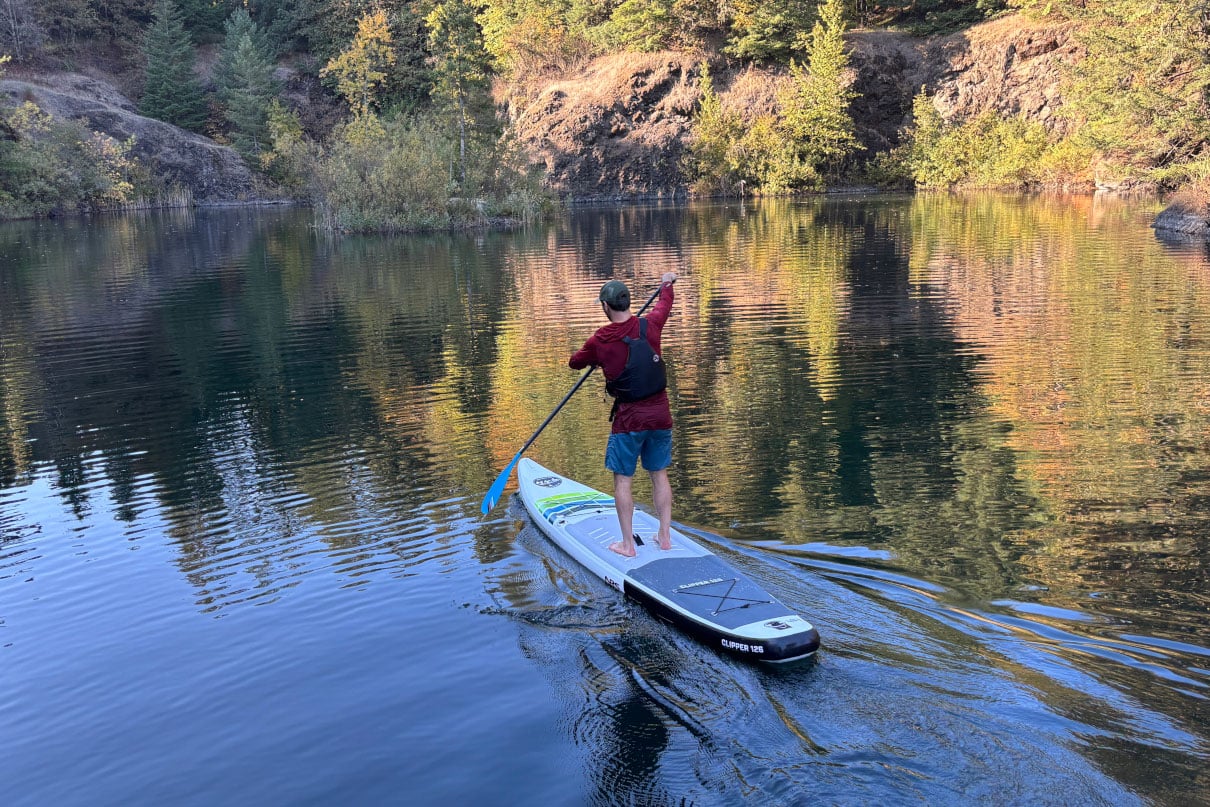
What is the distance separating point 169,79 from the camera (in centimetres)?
6588

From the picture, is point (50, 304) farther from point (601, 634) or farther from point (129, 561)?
point (601, 634)

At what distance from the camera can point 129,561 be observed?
831 centimetres

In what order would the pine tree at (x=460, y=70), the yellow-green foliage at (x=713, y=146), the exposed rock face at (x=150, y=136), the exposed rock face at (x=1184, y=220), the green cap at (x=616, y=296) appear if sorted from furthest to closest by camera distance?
the exposed rock face at (x=150, y=136) < the yellow-green foliage at (x=713, y=146) < the pine tree at (x=460, y=70) < the exposed rock face at (x=1184, y=220) < the green cap at (x=616, y=296)

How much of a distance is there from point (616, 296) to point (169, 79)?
69.6 meters

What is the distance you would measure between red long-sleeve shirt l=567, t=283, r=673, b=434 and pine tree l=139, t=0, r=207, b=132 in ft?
225

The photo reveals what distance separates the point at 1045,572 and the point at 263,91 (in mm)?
69743

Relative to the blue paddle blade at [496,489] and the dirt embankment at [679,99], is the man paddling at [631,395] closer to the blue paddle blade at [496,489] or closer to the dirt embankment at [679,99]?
the blue paddle blade at [496,489]

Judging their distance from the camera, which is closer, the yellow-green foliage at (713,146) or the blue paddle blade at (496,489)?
the blue paddle blade at (496,489)

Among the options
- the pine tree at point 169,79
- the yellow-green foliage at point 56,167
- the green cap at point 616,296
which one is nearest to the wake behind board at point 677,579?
the green cap at point 616,296

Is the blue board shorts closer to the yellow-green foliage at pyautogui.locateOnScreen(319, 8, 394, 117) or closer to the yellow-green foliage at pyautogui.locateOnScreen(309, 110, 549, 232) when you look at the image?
the yellow-green foliage at pyautogui.locateOnScreen(309, 110, 549, 232)

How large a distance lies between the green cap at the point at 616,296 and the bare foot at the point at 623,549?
6.12 feet

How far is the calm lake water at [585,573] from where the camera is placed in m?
5.07

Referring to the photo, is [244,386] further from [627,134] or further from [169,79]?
[169,79]

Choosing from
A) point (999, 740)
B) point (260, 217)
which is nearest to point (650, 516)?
point (999, 740)
